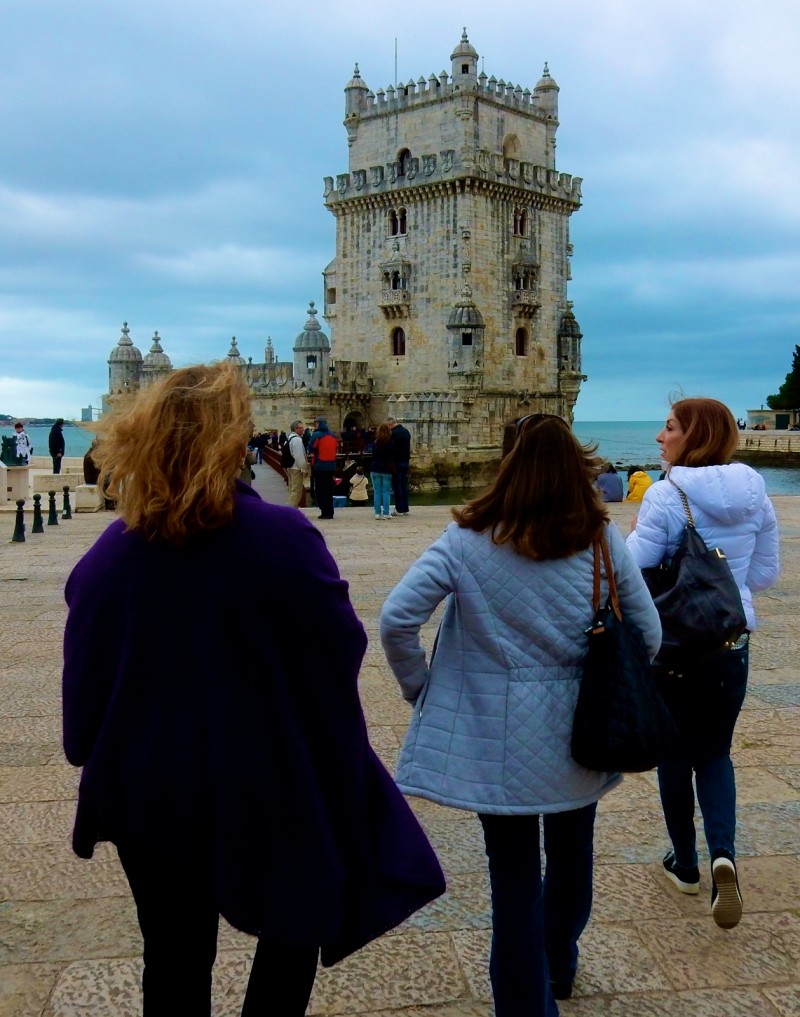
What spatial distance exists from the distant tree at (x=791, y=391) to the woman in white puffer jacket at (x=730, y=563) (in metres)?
80.4

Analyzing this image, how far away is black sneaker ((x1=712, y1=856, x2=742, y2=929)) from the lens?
3.40 meters

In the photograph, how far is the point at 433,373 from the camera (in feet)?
139

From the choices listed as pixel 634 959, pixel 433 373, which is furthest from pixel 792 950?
pixel 433 373

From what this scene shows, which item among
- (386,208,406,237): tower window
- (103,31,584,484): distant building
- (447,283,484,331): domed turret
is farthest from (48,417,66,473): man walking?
(386,208,406,237): tower window

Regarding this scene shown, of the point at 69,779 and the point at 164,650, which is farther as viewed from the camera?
the point at 69,779

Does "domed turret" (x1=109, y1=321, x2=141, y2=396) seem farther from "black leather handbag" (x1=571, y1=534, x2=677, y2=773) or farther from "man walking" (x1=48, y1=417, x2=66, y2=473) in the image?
"black leather handbag" (x1=571, y1=534, x2=677, y2=773)

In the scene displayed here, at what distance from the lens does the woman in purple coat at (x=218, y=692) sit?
2201mm

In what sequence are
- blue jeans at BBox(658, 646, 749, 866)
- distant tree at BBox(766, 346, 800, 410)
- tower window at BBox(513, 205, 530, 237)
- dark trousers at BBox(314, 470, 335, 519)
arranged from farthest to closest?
distant tree at BBox(766, 346, 800, 410), tower window at BBox(513, 205, 530, 237), dark trousers at BBox(314, 470, 335, 519), blue jeans at BBox(658, 646, 749, 866)

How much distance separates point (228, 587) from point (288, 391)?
141 ft

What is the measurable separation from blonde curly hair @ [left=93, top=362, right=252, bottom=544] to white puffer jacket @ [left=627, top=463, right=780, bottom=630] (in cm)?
188

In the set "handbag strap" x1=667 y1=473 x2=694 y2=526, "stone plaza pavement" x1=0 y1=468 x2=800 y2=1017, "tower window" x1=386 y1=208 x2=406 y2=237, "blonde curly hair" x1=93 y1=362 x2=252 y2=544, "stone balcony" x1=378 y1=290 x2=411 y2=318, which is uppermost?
"tower window" x1=386 y1=208 x2=406 y2=237

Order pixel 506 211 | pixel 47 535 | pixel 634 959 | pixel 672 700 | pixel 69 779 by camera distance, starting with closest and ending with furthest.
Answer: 1. pixel 634 959
2. pixel 672 700
3. pixel 69 779
4. pixel 47 535
5. pixel 506 211

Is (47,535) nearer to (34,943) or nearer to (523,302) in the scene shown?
(34,943)

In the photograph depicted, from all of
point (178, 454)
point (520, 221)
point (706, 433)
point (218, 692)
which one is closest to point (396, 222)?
point (520, 221)
